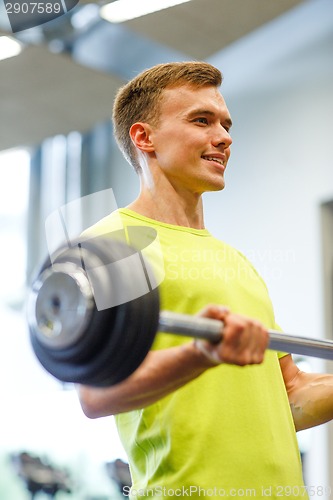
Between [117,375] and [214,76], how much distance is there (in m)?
0.91

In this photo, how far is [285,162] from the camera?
4875mm

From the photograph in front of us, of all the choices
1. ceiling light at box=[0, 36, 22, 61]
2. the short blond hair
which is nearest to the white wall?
ceiling light at box=[0, 36, 22, 61]

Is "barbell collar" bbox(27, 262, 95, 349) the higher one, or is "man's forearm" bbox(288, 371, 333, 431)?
"barbell collar" bbox(27, 262, 95, 349)

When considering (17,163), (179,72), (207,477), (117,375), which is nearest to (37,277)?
(117,375)

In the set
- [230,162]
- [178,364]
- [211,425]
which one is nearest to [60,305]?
[178,364]

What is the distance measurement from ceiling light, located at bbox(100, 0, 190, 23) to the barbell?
377 cm

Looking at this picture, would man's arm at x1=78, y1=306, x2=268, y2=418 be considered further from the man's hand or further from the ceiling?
the ceiling

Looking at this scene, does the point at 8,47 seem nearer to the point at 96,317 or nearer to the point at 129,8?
the point at 129,8

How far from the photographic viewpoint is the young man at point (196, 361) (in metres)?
1.26

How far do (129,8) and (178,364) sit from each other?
388 centimetres

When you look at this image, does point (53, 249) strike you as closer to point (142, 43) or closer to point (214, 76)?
point (214, 76)

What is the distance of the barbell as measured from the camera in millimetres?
1070

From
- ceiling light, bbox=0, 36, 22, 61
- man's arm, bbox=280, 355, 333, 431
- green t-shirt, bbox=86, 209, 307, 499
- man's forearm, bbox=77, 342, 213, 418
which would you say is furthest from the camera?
ceiling light, bbox=0, 36, 22, 61

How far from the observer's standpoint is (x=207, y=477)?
4.69 feet
